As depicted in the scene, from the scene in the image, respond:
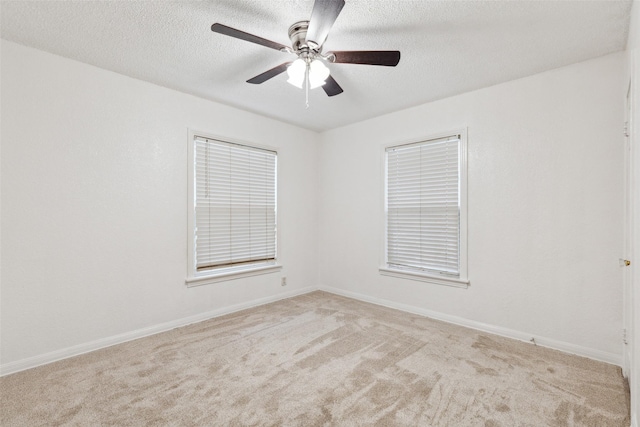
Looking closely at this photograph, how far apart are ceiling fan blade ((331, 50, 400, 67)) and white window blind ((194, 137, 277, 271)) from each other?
6.77ft

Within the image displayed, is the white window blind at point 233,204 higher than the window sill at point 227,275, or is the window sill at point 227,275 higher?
the white window blind at point 233,204

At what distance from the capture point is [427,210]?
3.64 m

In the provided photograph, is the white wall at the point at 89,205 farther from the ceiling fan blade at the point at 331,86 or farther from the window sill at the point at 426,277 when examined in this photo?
the window sill at the point at 426,277

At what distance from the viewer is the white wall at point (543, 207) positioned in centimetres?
251

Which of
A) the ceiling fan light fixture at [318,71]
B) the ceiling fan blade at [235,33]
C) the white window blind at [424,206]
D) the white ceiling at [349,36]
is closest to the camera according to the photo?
the ceiling fan blade at [235,33]

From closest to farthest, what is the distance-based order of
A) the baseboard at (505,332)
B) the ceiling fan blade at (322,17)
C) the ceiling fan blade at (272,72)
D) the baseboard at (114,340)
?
the ceiling fan blade at (322,17) → the ceiling fan blade at (272,72) → the baseboard at (114,340) → the baseboard at (505,332)

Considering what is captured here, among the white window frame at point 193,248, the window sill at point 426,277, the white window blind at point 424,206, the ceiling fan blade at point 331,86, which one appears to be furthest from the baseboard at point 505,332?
the ceiling fan blade at point 331,86

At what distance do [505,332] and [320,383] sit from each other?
6.53 ft

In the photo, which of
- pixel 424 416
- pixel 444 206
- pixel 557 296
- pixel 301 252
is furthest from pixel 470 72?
pixel 301 252

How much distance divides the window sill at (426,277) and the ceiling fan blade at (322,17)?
2737mm

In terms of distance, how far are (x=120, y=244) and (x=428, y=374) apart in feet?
9.62

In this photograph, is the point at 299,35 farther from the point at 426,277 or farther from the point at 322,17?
the point at 426,277

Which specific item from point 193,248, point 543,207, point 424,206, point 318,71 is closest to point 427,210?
point 424,206

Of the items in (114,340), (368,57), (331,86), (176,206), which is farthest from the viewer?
(176,206)
